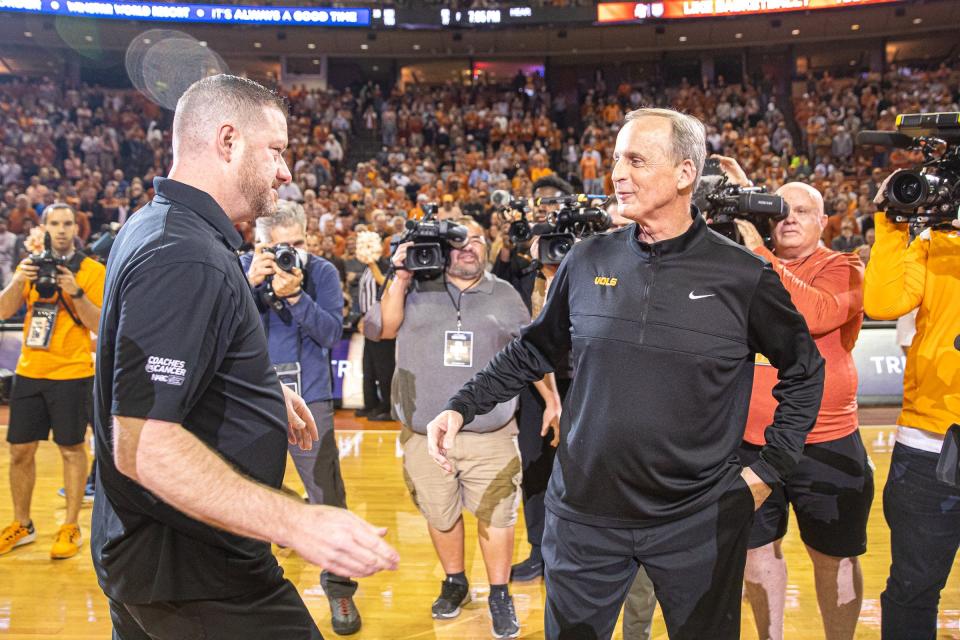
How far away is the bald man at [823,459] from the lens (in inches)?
103

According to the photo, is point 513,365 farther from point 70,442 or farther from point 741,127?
point 741,127

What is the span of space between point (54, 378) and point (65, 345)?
0.65ft

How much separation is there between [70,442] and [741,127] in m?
16.9

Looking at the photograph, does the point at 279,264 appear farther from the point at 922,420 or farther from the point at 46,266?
the point at 922,420

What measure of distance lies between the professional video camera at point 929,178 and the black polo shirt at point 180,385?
1.86m

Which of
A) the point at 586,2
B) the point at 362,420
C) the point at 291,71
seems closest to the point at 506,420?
the point at 362,420

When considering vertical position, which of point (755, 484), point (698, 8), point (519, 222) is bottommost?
point (755, 484)

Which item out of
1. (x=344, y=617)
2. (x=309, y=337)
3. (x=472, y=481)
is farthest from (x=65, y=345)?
(x=472, y=481)

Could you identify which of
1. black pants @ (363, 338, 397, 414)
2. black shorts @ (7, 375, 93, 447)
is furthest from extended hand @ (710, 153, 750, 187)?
black pants @ (363, 338, 397, 414)

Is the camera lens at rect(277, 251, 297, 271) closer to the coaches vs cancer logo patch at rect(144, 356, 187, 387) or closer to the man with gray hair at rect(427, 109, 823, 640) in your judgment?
the man with gray hair at rect(427, 109, 823, 640)

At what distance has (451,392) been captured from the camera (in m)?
3.44

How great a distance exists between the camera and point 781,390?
81.7 inches

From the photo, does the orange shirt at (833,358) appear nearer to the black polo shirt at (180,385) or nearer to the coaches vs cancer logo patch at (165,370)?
the black polo shirt at (180,385)

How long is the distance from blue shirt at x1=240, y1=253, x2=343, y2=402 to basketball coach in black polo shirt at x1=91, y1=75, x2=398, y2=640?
1780 millimetres
